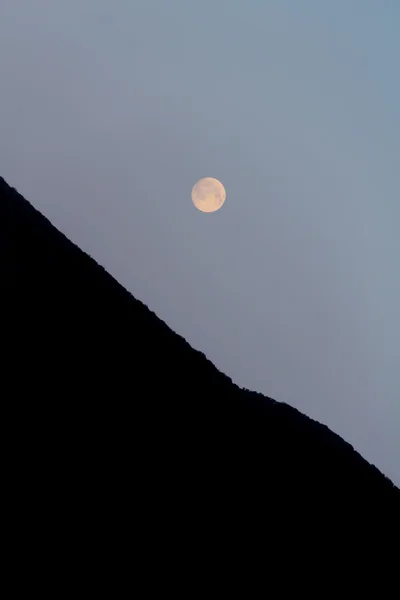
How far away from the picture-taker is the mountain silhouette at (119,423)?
4.19 m

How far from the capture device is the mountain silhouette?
4.19m

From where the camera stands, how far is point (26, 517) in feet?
12.6

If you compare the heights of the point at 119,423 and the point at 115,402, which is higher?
the point at 115,402

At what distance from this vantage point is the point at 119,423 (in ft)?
15.3

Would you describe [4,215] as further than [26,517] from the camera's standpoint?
Yes

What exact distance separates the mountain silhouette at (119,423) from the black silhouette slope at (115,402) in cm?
1

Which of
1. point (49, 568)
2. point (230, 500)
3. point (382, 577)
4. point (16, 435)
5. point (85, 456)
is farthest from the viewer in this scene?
point (382, 577)

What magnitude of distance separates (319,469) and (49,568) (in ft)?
13.4

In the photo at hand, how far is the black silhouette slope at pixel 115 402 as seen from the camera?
14.1ft

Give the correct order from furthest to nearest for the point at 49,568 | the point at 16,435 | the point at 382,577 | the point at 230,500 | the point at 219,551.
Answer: the point at 382,577 → the point at 230,500 → the point at 219,551 → the point at 16,435 → the point at 49,568

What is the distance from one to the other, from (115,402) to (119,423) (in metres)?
0.21

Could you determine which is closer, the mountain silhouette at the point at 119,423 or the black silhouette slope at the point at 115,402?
the mountain silhouette at the point at 119,423

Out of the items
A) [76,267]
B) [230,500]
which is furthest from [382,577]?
[76,267]

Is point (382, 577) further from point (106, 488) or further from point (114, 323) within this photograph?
point (114, 323)
